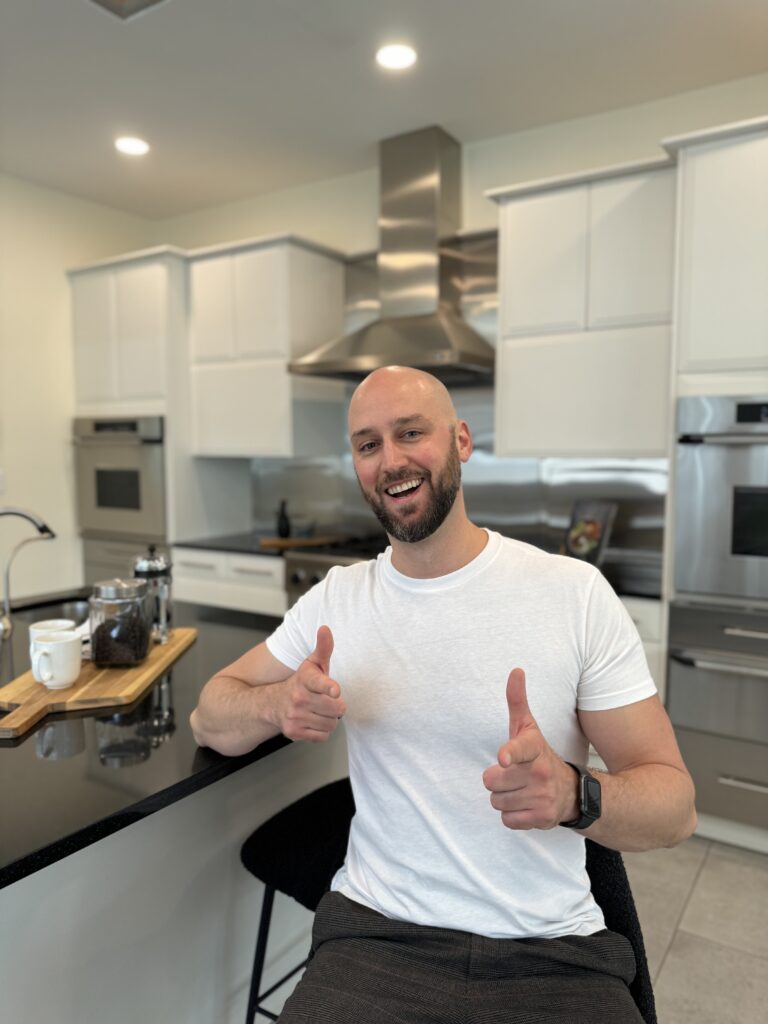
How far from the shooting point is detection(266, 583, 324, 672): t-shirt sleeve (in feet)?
4.43

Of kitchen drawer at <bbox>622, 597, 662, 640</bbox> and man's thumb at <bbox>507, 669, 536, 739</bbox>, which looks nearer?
man's thumb at <bbox>507, 669, 536, 739</bbox>

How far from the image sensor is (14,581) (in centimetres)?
420

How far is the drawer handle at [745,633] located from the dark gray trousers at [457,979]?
1608 millimetres

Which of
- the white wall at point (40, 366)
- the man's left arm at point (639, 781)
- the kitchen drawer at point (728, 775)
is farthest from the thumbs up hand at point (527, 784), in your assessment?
the white wall at point (40, 366)

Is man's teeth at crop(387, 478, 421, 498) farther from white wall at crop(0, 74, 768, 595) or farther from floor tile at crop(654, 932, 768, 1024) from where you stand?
white wall at crop(0, 74, 768, 595)

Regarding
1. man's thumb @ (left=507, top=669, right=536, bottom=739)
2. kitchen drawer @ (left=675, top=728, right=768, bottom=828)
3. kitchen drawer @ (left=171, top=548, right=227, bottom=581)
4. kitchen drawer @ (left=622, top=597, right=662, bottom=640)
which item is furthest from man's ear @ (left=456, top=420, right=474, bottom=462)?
kitchen drawer @ (left=171, top=548, right=227, bottom=581)

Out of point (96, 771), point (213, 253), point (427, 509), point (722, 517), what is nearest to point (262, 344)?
point (213, 253)

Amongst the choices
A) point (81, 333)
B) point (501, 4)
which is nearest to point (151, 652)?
point (501, 4)

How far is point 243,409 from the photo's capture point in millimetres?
3977

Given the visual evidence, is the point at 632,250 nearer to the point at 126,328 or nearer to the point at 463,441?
the point at 463,441

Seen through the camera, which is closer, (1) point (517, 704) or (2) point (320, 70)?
(1) point (517, 704)

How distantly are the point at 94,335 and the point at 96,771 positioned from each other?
368 cm

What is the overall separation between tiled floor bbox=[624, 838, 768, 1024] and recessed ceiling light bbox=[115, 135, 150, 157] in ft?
12.2

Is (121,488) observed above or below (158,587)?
above
